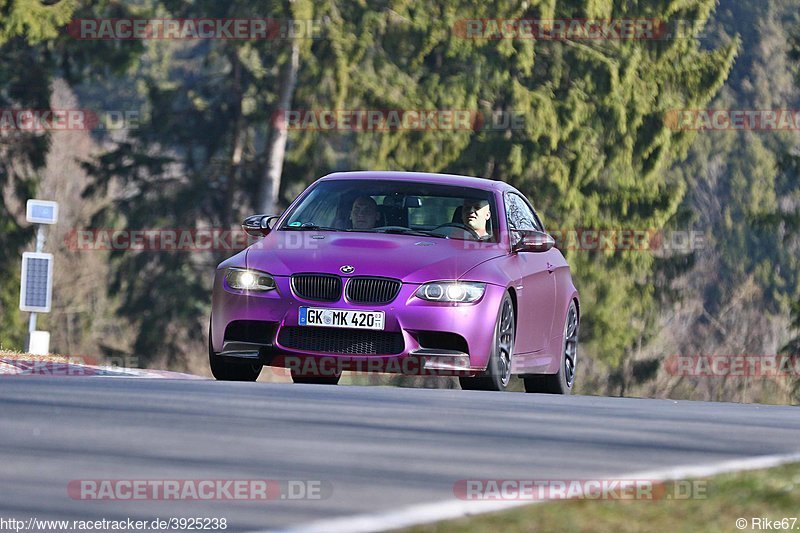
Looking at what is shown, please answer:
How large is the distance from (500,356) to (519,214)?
87.1 inches

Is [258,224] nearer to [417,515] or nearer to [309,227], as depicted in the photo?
[309,227]

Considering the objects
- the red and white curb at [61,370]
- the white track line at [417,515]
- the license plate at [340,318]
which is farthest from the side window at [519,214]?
the white track line at [417,515]

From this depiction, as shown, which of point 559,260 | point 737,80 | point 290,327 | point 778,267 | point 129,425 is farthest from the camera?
point 737,80

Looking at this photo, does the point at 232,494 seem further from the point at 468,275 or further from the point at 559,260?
the point at 559,260

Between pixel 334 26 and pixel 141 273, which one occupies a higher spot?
pixel 334 26

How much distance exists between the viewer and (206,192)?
4481 cm

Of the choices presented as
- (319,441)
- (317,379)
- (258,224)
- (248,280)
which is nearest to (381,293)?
(248,280)

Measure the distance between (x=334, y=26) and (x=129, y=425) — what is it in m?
31.0

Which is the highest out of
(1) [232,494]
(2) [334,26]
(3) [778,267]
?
(2) [334,26]

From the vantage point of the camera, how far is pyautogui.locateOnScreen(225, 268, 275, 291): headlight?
13125 mm

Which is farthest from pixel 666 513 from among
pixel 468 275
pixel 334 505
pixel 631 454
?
pixel 468 275

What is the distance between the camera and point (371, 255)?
516 inches

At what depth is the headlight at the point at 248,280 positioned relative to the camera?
13125mm

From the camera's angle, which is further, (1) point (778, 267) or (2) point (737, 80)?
(2) point (737, 80)
